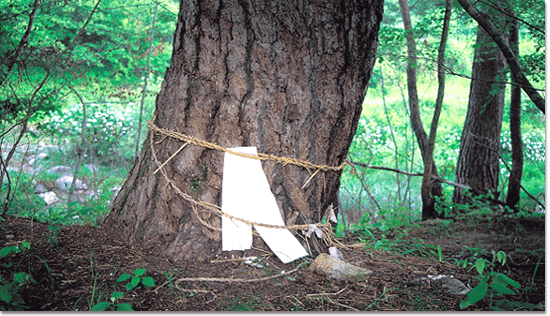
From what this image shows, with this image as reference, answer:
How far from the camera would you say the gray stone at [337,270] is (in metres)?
1.42

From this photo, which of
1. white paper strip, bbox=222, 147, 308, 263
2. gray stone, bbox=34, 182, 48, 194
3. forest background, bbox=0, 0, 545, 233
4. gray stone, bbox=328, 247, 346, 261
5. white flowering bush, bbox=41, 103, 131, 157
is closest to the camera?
white paper strip, bbox=222, 147, 308, 263

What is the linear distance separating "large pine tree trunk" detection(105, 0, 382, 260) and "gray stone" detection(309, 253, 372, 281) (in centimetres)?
19

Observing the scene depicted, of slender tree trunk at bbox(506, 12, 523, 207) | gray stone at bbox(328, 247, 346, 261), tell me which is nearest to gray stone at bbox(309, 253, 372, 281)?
gray stone at bbox(328, 247, 346, 261)

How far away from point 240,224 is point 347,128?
2.31 feet

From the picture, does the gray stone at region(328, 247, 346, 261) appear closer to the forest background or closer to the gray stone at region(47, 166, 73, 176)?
the forest background

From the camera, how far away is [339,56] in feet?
5.49

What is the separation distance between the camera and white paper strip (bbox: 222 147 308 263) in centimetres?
151

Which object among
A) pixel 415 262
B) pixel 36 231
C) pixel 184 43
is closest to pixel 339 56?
pixel 184 43

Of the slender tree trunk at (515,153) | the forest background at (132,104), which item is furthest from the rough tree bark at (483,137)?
the slender tree trunk at (515,153)

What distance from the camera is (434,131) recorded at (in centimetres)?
310

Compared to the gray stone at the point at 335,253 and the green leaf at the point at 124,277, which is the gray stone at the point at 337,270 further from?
the green leaf at the point at 124,277

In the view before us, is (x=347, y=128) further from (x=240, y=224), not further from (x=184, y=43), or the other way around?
(x=184, y=43)

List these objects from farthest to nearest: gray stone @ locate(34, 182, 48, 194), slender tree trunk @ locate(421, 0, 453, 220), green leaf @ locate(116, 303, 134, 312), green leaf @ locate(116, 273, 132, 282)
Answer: gray stone @ locate(34, 182, 48, 194) → slender tree trunk @ locate(421, 0, 453, 220) → green leaf @ locate(116, 273, 132, 282) → green leaf @ locate(116, 303, 134, 312)

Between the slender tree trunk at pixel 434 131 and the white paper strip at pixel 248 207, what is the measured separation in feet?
6.59
